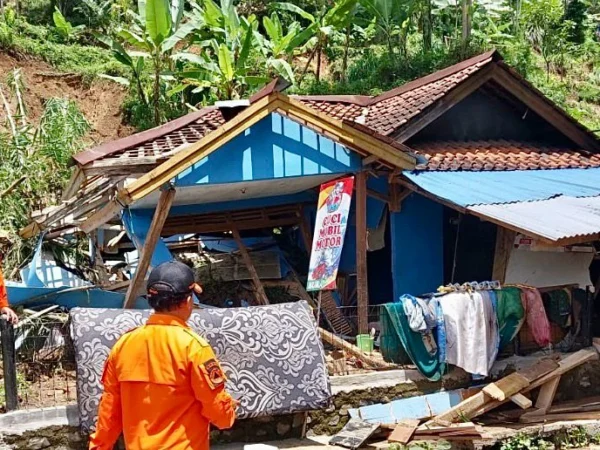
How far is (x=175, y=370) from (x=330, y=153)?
620 cm

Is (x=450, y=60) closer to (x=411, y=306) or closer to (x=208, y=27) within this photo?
(x=208, y=27)

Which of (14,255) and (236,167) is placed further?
(14,255)

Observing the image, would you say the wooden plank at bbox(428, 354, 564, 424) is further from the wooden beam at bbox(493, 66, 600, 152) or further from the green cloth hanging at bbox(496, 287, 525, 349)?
the wooden beam at bbox(493, 66, 600, 152)

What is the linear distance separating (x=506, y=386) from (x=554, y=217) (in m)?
1.85

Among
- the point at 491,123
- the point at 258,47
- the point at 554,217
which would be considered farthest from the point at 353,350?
the point at 258,47

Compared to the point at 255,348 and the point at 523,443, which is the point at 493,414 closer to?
the point at 523,443

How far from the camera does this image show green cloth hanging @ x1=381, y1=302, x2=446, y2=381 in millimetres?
7992

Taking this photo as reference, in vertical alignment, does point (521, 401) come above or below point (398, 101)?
below

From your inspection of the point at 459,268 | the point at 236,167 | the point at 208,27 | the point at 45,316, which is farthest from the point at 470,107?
the point at 208,27

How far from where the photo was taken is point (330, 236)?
28.1 feet

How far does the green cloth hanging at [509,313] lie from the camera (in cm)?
822

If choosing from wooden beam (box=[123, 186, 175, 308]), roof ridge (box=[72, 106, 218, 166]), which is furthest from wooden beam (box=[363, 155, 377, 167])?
roof ridge (box=[72, 106, 218, 166])

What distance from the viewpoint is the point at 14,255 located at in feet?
37.3

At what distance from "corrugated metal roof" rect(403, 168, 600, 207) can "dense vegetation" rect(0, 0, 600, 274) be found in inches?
260
